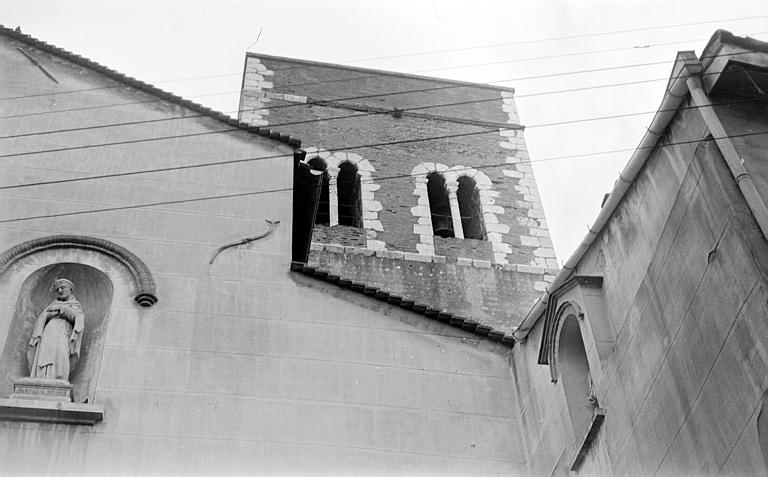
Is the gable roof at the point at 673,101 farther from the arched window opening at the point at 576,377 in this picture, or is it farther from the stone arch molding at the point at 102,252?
the stone arch molding at the point at 102,252

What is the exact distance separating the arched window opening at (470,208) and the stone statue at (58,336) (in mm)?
13049

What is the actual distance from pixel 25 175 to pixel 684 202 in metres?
8.83

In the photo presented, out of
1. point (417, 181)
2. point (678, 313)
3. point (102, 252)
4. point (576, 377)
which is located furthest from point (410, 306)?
point (417, 181)

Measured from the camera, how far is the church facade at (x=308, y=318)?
8844 millimetres

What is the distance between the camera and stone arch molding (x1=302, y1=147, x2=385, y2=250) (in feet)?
74.5

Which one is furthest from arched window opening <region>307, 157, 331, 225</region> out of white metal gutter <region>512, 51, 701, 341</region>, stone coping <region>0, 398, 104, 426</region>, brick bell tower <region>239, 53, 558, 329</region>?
stone coping <region>0, 398, 104, 426</region>

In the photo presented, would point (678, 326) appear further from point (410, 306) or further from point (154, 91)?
point (154, 91)

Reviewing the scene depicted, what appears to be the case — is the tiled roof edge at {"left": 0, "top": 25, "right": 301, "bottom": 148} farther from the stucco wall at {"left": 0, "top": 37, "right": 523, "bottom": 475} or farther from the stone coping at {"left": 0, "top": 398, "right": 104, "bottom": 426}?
the stone coping at {"left": 0, "top": 398, "right": 104, "bottom": 426}

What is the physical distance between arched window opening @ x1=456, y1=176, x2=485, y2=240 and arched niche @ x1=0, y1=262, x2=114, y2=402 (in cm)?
1258

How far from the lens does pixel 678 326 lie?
9.02 m

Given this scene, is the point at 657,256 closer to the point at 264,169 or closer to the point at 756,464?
the point at 756,464

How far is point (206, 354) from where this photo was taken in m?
12.2

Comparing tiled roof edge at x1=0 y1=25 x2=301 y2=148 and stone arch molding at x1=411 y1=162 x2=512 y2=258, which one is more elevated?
stone arch molding at x1=411 y1=162 x2=512 y2=258

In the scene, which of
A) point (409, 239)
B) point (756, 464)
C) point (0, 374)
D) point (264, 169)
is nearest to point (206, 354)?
point (0, 374)
